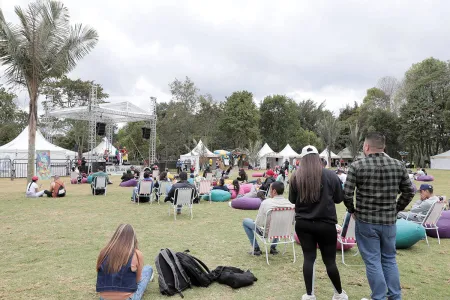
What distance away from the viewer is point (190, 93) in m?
46.9

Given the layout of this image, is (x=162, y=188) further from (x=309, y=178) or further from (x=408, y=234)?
(x=309, y=178)

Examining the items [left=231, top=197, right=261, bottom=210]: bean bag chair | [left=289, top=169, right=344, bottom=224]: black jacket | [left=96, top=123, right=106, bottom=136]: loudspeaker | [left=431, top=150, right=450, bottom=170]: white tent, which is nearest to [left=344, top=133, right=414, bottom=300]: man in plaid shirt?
[left=289, top=169, right=344, bottom=224]: black jacket

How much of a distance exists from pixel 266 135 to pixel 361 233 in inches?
2226

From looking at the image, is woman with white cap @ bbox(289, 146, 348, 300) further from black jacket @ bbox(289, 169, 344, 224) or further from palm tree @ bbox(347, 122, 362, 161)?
palm tree @ bbox(347, 122, 362, 161)

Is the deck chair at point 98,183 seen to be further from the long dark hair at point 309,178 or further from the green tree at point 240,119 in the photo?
the green tree at point 240,119

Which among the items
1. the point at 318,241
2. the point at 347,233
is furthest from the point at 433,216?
the point at 318,241

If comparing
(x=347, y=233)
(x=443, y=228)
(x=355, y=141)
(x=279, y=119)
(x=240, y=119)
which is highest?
(x=279, y=119)

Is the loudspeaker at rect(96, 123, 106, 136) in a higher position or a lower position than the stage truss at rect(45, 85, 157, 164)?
lower

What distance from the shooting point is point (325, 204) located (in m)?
3.27

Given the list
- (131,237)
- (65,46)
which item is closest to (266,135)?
(65,46)

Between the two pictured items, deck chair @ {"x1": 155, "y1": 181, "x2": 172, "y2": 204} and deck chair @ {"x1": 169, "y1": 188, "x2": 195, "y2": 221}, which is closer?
deck chair @ {"x1": 169, "y1": 188, "x2": 195, "y2": 221}

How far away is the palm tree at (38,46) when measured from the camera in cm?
1240

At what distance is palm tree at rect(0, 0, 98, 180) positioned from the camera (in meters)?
12.4

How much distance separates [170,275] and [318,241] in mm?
1769
